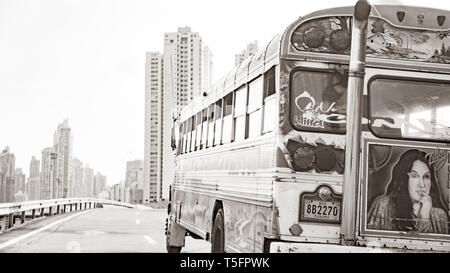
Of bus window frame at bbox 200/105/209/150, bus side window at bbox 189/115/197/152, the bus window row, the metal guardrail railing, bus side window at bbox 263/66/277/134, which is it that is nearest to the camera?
bus side window at bbox 263/66/277/134

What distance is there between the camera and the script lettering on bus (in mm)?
6648

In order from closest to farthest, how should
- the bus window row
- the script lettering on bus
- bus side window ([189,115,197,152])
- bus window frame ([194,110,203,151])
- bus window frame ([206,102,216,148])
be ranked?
the script lettering on bus, the bus window row, bus window frame ([206,102,216,148]), bus window frame ([194,110,203,151]), bus side window ([189,115,197,152])

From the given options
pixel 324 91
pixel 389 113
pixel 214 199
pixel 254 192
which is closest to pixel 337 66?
pixel 324 91

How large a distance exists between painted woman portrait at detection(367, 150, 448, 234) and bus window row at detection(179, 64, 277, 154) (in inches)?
53.9

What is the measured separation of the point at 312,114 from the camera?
6688mm

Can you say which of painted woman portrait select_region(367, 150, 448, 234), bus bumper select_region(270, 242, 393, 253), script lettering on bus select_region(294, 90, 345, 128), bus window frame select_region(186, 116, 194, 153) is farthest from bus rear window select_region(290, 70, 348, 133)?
bus window frame select_region(186, 116, 194, 153)

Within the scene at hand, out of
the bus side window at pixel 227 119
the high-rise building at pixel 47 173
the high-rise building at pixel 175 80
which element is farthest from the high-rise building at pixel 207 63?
the high-rise building at pixel 47 173

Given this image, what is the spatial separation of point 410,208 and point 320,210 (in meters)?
0.93

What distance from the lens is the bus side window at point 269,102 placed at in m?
6.87

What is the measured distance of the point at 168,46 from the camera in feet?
90.2

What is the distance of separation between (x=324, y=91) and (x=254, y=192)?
1406 mm

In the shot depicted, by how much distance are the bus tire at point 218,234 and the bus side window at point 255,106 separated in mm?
1720

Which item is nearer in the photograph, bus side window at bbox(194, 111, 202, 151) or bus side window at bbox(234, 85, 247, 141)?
bus side window at bbox(234, 85, 247, 141)

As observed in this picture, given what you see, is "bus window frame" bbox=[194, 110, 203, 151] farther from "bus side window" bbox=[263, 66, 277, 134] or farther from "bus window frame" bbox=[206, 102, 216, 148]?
"bus side window" bbox=[263, 66, 277, 134]
